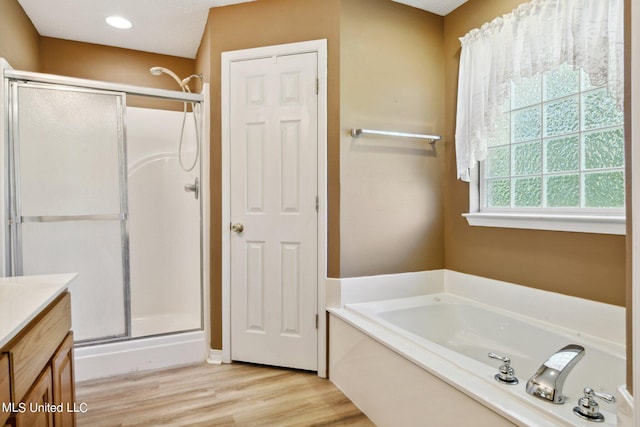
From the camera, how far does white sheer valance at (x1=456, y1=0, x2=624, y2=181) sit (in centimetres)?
152

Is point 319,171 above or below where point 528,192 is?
above

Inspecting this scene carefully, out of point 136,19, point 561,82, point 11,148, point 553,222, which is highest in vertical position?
point 136,19

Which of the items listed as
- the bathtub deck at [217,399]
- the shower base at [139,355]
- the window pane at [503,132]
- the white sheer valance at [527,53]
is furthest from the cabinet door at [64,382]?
the window pane at [503,132]

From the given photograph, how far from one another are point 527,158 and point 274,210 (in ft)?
5.18

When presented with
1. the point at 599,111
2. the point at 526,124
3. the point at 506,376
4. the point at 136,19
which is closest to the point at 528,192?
the point at 526,124

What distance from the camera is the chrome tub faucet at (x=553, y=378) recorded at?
43.0 inches

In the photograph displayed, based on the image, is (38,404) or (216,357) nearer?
(38,404)

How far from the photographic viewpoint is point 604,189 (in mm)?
1705

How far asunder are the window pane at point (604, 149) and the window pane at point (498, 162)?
0.46 m

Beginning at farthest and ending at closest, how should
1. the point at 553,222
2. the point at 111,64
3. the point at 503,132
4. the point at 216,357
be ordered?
the point at 111,64 < the point at 216,357 < the point at 503,132 < the point at 553,222

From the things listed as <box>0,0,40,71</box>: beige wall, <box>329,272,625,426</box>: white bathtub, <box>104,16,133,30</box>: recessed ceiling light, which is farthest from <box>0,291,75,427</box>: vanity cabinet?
<box>104,16,133,30</box>: recessed ceiling light

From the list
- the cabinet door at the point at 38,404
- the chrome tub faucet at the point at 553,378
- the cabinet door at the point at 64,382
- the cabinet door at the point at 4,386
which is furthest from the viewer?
the cabinet door at the point at 64,382

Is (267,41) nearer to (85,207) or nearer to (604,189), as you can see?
(85,207)

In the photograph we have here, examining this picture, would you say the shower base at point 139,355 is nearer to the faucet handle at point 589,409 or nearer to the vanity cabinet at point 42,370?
the vanity cabinet at point 42,370
